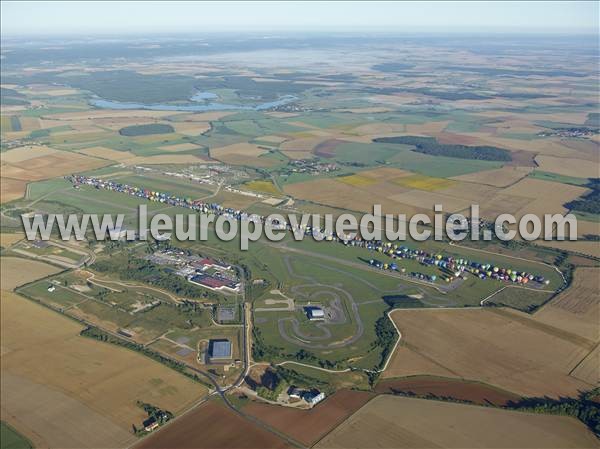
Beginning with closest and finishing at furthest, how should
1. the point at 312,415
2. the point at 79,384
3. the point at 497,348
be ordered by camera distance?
the point at 312,415
the point at 79,384
the point at 497,348

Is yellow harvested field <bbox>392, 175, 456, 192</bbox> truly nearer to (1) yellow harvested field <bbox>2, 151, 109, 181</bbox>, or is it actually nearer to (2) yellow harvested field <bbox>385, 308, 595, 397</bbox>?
(2) yellow harvested field <bbox>385, 308, 595, 397</bbox>

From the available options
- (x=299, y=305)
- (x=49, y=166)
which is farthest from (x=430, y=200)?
(x=49, y=166)

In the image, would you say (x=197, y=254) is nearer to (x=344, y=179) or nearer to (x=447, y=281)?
(x=447, y=281)

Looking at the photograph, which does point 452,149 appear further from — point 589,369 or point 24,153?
point 24,153

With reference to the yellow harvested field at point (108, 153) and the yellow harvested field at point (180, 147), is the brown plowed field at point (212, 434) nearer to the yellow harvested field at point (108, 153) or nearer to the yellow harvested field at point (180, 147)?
the yellow harvested field at point (108, 153)

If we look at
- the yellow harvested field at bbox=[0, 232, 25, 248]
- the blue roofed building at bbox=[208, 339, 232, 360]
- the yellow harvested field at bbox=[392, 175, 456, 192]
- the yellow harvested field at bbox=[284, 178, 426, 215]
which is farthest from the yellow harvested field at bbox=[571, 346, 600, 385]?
the yellow harvested field at bbox=[0, 232, 25, 248]

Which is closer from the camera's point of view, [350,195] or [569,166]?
[350,195]
